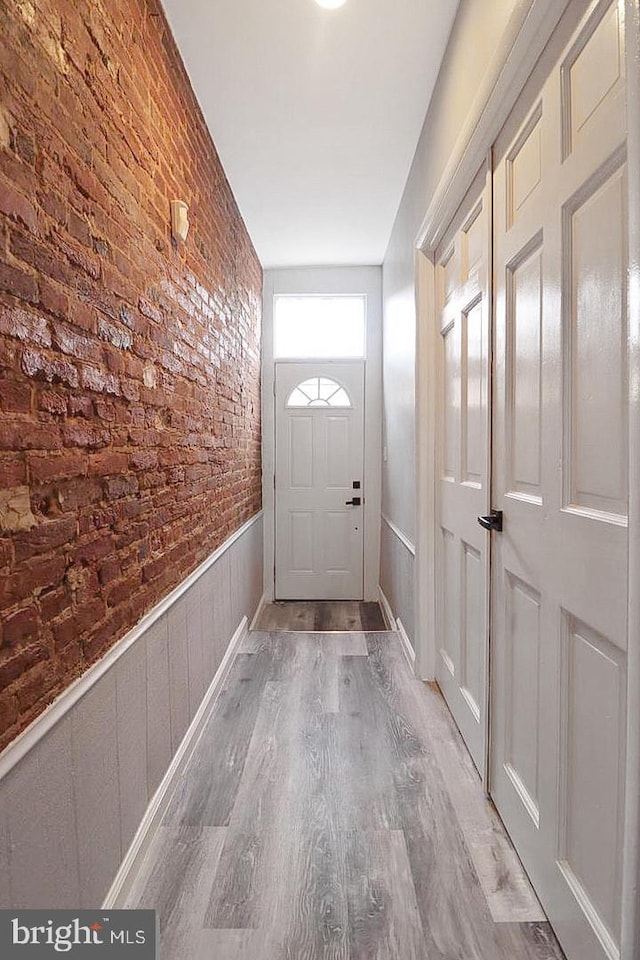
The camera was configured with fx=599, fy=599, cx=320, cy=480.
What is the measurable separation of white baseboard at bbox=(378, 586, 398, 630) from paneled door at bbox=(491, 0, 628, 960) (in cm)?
229

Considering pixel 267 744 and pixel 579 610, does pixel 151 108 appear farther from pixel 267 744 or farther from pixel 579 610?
pixel 267 744

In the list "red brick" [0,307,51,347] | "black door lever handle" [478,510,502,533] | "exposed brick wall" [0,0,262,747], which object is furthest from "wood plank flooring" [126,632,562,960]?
"red brick" [0,307,51,347]

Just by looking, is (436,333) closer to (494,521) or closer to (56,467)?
(494,521)

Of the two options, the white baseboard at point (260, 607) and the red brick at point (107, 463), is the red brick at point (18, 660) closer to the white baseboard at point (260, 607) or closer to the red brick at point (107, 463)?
the red brick at point (107, 463)

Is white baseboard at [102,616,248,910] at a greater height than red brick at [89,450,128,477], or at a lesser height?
→ lesser

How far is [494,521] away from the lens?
186cm

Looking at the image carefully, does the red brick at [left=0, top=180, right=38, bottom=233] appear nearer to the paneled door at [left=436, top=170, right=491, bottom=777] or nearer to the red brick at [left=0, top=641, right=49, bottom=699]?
the red brick at [left=0, top=641, right=49, bottom=699]

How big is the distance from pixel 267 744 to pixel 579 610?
1553mm

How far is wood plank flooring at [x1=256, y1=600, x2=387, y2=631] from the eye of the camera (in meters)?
4.29

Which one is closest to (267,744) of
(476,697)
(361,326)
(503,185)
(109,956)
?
(476,697)

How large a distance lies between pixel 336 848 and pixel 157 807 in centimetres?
56

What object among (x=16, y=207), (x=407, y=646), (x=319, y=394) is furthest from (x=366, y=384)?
(x=16, y=207)

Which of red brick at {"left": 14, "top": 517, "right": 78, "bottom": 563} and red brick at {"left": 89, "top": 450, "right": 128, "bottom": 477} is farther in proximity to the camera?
red brick at {"left": 89, "top": 450, "right": 128, "bottom": 477}

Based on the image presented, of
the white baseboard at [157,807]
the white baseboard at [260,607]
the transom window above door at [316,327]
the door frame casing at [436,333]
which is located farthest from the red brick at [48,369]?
the transom window above door at [316,327]
